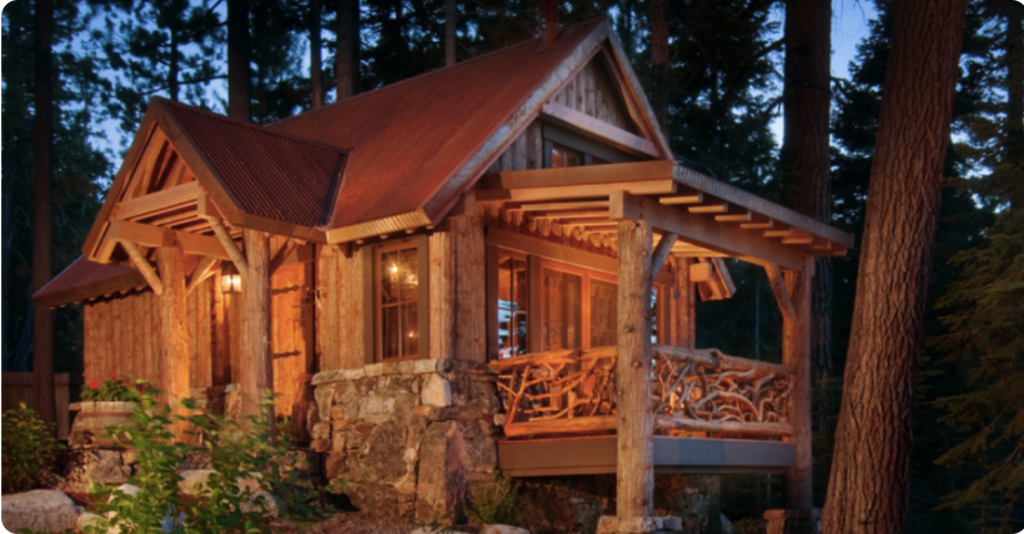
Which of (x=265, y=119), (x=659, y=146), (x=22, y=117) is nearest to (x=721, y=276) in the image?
(x=659, y=146)

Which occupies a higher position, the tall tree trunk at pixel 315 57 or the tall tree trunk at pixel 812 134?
the tall tree trunk at pixel 315 57

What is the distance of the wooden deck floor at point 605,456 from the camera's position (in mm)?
11234

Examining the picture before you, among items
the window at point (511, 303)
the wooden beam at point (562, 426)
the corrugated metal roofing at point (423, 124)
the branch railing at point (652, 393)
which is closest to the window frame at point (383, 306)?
the corrugated metal roofing at point (423, 124)

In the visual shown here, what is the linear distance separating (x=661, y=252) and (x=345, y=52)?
13232mm

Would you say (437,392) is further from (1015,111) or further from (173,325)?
(1015,111)

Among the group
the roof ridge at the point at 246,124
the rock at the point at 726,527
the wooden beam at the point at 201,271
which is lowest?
the rock at the point at 726,527

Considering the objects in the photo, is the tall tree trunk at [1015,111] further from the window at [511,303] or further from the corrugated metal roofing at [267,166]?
the corrugated metal roofing at [267,166]

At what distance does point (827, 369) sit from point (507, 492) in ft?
29.8

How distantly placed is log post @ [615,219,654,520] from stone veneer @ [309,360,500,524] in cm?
182

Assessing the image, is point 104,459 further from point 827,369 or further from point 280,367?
point 827,369

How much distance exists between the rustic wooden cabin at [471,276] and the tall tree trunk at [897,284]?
141 centimetres

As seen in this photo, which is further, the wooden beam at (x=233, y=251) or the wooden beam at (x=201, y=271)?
the wooden beam at (x=201, y=271)

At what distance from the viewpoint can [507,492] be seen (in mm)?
11766

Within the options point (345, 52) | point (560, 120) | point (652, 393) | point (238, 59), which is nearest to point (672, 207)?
point (652, 393)
